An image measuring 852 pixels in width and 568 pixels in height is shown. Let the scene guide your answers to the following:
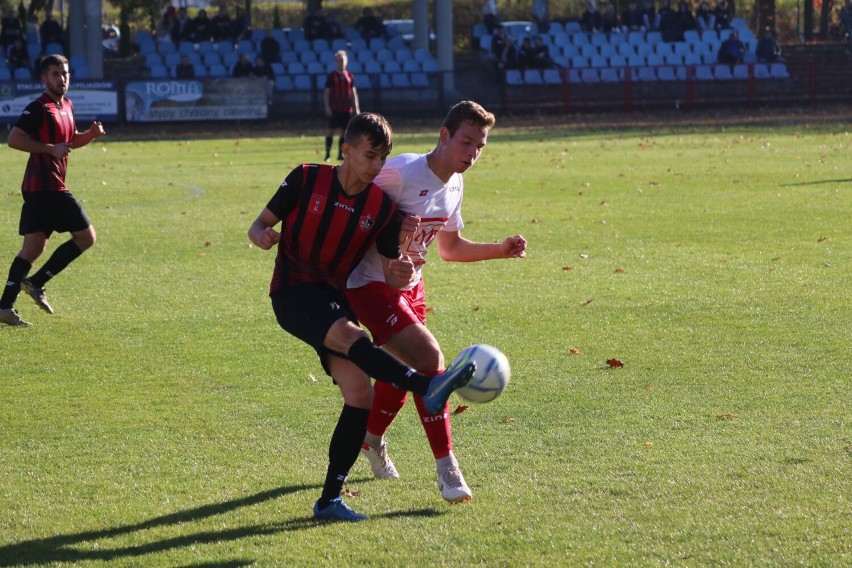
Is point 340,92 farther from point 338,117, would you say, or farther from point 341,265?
point 341,265

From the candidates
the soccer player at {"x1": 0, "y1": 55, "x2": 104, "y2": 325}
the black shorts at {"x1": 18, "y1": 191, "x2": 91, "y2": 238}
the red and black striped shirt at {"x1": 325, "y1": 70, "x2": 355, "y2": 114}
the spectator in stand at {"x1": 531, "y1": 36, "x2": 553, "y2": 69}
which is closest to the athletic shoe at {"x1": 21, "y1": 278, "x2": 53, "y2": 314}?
the soccer player at {"x1": 0, "y1": 55, "x2": 104, "y2": 325}

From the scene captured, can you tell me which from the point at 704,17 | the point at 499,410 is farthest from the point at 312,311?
the point at 704,17

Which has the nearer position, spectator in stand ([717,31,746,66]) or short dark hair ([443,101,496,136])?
short dark hair ([443,101,496,136])

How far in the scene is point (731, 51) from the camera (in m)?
36.5

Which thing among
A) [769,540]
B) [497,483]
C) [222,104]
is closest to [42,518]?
[497,483]

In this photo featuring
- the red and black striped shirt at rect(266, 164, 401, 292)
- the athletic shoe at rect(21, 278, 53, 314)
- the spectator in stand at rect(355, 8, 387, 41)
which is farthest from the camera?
the spectator in stand at rect(355, 8, 387, 41)

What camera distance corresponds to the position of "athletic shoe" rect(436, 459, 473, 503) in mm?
4801

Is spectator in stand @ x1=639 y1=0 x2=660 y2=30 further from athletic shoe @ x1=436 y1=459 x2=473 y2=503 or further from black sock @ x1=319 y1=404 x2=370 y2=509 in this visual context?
black sock @ x1=319 y1=404 x2=370 y2=509

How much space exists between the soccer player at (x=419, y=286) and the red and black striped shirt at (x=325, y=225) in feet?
0.55

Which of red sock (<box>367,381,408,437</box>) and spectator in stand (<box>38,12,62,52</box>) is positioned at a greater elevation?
spectator in stand (<box>38,12,62,52</box>)

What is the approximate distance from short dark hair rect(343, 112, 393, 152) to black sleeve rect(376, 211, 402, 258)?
36 cm

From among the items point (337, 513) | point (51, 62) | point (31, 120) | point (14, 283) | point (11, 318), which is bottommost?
point (11, 318)

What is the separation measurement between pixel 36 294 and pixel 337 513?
5043mm

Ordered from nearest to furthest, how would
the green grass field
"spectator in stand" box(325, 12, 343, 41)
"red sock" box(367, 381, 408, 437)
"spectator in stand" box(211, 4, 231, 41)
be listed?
the green grass field < "red sock" box(367, 381, 408, 437) < "spectator in stand" box(211, 4, 231, 41) < "spectator in stand" box(325, 12, 343, 41)
